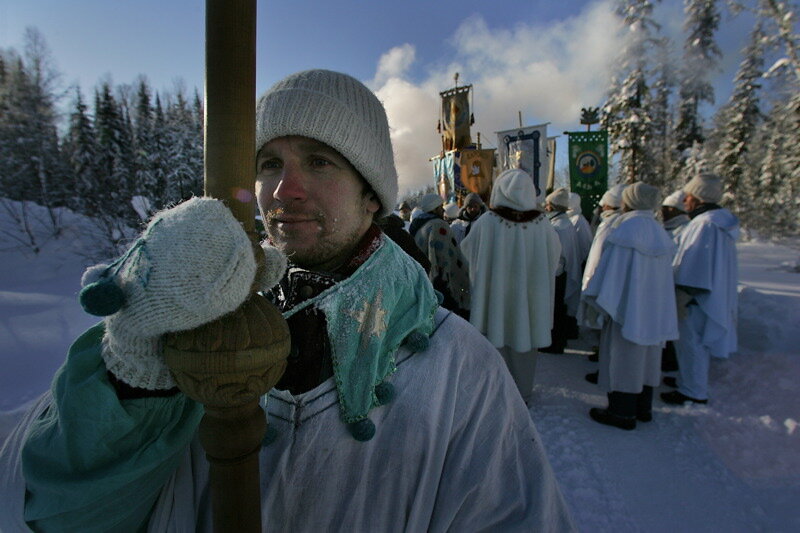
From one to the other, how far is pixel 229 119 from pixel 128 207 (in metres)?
18.3

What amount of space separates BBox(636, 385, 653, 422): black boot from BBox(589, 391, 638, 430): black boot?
0.17 metres

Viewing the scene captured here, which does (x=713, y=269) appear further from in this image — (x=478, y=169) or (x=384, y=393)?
(x=478, y=169)

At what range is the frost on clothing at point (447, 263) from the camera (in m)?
4.91

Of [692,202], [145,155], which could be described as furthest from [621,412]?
[145,155]

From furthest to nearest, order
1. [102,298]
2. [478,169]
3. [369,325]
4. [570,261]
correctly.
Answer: [478,169] → [570,261] → [369,325] → [102,298]

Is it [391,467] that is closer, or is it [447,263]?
[391,467]

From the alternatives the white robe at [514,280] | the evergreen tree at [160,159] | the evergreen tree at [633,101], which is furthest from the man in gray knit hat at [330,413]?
the evergreen tree at [160,159]

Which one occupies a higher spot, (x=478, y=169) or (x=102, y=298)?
(x=478, y=169)

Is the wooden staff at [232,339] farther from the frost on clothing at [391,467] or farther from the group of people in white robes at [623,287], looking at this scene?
the group of people in white robes at [623,287]

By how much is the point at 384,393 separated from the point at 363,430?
0.11 m

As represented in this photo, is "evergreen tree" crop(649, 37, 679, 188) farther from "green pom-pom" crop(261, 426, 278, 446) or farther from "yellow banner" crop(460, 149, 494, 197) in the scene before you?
"green pom-pom" crop(261, 426, 278, 446)

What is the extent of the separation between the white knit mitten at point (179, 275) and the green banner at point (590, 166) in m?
11.8

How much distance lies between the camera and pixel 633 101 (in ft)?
78.7

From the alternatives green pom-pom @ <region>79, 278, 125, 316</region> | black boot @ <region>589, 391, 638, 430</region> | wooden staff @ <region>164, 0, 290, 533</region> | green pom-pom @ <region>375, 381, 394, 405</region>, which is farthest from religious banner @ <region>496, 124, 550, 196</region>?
green pom-pom @ <region>79, 278, 125, 316</region>
